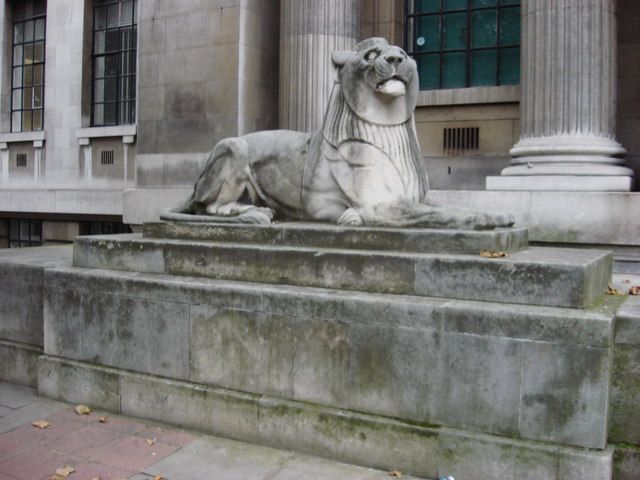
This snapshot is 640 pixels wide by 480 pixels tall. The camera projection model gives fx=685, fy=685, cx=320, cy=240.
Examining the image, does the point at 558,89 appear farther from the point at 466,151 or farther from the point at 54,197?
the point at 54,197

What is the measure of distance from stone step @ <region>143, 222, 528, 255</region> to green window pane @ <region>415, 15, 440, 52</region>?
276 inches

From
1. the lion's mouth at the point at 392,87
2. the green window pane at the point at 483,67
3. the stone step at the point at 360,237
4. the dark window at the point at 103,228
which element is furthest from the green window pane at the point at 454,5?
the dark window at the point at 103,228

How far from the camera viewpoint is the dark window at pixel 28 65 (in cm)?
1759

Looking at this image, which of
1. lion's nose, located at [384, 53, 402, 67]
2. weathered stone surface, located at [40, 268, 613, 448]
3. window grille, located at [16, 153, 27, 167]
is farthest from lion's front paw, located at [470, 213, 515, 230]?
window grille, located at [16, 153, 27, 167]

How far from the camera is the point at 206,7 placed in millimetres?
12398

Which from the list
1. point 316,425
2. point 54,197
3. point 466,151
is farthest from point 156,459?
point 54,197

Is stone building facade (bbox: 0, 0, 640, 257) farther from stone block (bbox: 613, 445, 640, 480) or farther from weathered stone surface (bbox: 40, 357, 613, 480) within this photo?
weathered stone surface (bbox: 40, 357, 613, 480)

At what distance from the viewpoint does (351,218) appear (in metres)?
5.84

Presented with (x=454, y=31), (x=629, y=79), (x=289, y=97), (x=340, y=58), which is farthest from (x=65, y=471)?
(x=454, y=31)

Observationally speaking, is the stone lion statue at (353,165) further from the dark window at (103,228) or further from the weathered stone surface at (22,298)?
the dark window at (103,228)

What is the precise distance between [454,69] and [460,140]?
4.45ft

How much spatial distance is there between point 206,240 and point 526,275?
2993 millimetres

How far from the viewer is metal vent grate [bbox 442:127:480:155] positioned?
37.7 ft

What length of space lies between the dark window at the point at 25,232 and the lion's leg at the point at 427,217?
13.9 m
